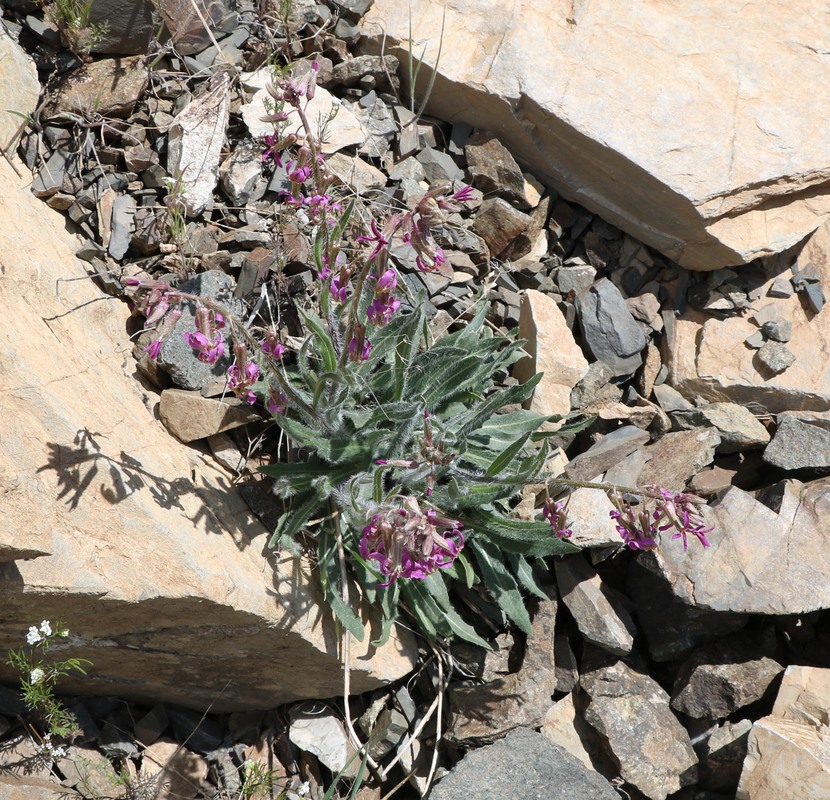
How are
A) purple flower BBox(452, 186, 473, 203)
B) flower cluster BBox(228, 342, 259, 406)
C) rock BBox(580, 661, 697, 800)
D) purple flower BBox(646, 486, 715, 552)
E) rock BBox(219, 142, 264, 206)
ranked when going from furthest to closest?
rock BBox(219, 142, 264, 206) → rock BBox(580, 661, 697, 800) → purple flower BBox(646, 486, 715, 552) → flower cluster BBox(228, 342, 259, 406) → purple flower BBox(452, 186, 473, 203)

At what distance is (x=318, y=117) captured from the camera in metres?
4.17

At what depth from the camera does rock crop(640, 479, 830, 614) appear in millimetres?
3816

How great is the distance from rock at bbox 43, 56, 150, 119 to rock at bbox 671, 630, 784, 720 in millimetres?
3865

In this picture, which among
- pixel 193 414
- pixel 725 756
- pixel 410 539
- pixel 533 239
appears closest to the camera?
pixel 410 539

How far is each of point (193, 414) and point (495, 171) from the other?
219 cm

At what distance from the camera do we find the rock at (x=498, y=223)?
14.8 ft

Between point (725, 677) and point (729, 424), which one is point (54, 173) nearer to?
point (729, 424)

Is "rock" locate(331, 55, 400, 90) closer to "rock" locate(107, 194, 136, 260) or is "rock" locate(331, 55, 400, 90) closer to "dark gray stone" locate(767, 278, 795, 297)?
"rock" locate(107, 194, 136, 260)

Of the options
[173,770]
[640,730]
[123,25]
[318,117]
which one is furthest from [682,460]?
[123,25]

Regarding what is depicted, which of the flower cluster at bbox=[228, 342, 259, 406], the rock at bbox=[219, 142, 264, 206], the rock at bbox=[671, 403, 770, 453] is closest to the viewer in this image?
the flower cluster at bbox=[228, 342, 259, 406]

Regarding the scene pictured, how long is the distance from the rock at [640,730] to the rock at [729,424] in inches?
48.8

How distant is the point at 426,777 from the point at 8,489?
2234 mm

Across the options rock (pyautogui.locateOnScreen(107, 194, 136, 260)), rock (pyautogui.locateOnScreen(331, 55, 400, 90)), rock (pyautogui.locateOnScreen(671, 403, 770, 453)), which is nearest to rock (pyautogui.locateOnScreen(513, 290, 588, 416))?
rock (pyautogui.locateOnScreen(671, 403, 770, 453))

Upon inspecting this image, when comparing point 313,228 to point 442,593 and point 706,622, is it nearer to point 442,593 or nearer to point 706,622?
point 442,593
